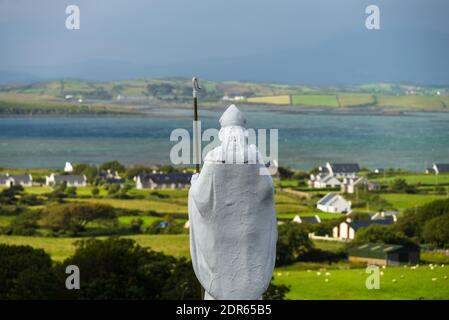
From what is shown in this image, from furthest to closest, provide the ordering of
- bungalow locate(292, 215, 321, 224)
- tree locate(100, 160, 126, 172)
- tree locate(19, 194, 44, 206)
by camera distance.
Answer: tree locate(100, 160, 126, 172)
tree locate(19, 194, 44, 206)
bungalow locate(292, 215, 321, 224)

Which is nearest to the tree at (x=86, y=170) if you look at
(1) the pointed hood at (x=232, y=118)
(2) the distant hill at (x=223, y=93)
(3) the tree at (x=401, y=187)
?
(2) the distant hill at (x=223, y=93)

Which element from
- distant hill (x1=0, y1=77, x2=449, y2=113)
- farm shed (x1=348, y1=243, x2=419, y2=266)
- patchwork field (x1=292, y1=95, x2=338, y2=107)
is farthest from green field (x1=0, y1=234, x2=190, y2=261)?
patchwork field (x1=292, y1=95, x2=338, y2=107)

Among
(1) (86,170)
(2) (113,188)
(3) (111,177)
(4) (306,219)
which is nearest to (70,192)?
(2) (113,188)

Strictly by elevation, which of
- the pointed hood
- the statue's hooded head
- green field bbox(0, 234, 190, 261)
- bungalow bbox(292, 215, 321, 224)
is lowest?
green field bbox(0, 234, 190, 261)

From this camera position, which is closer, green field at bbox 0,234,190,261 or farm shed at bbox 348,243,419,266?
farm shed at bbox 348,243,419,266

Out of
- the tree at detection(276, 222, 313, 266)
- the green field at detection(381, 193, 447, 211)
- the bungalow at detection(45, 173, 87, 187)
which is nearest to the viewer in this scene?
the tree at detection(276, 222, 313, 266)

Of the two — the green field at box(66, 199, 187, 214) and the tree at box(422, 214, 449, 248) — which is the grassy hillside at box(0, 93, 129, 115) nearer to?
the green field at box(66, 199, 187, 214)

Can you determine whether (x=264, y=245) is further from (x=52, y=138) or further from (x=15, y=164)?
(x=52, y=138)
